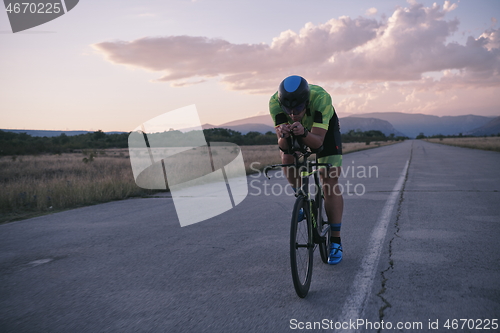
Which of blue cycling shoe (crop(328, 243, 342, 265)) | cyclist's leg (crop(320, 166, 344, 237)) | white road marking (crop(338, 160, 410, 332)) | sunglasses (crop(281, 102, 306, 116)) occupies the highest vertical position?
sunglasses (crop(281, 102, 306, 116))

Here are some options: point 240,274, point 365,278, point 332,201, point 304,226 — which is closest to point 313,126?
point 304,226

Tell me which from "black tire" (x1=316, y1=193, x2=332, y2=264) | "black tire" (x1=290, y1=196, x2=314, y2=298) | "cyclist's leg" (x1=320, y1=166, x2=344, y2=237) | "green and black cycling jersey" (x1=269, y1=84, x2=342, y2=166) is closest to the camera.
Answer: "black tire" (x1=290, y1=196, x2=314, y2=298)

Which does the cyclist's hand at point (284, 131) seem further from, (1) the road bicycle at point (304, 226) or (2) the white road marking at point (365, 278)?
(2) the white road marking at point (365, 278)

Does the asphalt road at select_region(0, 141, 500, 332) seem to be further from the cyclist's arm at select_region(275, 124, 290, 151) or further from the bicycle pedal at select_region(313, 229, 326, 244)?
the cyclist's arm at select_region(275, 124, 290, 151)

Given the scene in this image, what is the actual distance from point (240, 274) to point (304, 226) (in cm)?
88

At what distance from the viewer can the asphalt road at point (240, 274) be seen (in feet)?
8.21

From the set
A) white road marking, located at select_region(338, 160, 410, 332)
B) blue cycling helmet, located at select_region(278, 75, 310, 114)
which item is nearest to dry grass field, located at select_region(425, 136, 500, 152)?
white road marking, located at select_region(338, 160, 410, 332)

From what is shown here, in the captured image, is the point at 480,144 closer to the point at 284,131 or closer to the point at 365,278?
the point at 365,278

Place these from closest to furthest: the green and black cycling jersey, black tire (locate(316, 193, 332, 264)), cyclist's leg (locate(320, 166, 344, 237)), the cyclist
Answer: the cyclist < the green and black cycling jersey < black tire (locate(316, 193, 332, 264)) < cyclist's leg (locate(320, 166, 344, 237))

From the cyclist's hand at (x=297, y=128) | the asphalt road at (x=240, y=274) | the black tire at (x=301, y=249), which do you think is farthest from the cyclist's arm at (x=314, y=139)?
the asphalt road at (x=240, y=274)

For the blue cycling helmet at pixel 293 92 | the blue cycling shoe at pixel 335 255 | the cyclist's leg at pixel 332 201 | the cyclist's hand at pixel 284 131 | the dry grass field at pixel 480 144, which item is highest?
the blue cycling helmet at pixel 293 92

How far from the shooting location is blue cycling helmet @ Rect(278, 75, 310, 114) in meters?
2.79

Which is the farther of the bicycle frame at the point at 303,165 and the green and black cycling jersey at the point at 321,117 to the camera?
the green and black cycling jersey at the point at 321,117

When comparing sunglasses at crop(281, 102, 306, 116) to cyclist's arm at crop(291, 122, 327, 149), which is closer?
cyclist's arm at crop(291, 122, 327, 149)
